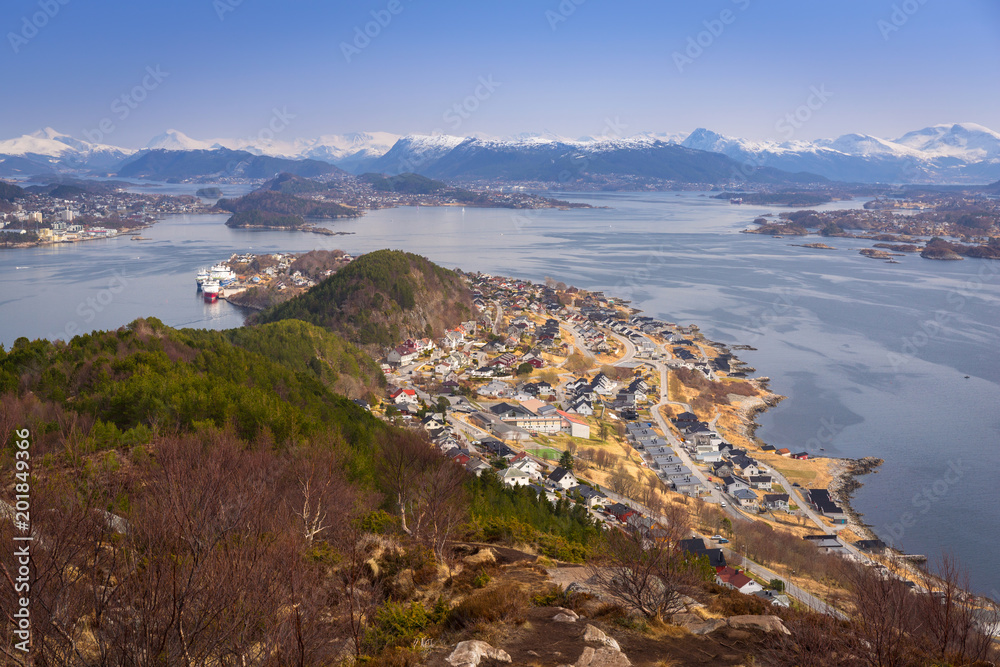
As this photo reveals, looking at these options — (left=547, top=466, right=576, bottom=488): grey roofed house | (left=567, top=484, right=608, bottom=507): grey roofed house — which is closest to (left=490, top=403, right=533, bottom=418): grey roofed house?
(left=547, top=466, right=576, bottom=488): grey roofed house

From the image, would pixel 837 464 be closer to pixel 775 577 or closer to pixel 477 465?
pixel 775 577

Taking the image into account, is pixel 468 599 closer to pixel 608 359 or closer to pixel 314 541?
pixel 314 541

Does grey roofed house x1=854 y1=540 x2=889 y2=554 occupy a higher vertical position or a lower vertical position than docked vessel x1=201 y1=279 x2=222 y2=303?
lower

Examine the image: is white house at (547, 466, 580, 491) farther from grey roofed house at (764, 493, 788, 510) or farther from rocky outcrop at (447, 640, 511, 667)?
rocky outcrop at (447, 640, 511, 667)

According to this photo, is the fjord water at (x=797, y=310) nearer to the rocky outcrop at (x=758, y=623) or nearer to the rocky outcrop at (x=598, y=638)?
the rocky outcrop at (x=758, y=623)

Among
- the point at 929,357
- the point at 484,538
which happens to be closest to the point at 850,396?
the point at 929,357
